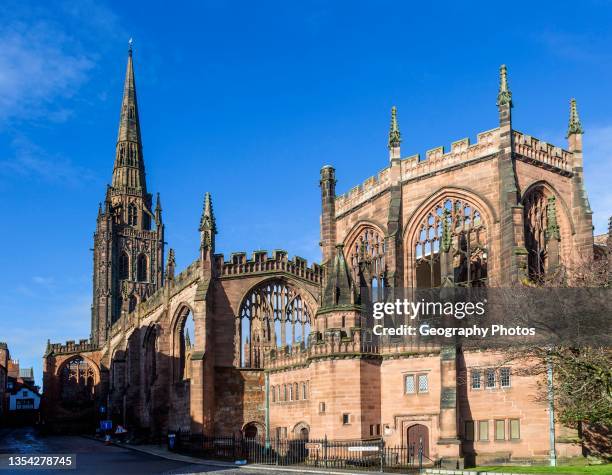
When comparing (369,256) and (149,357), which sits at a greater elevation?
(369,256)

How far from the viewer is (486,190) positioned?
148ft

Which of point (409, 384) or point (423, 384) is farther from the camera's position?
point (409, 384)

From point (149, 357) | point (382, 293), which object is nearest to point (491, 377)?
Answer: point (382, 293)

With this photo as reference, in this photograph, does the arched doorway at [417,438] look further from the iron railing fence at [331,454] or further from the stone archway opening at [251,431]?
the stone archway opening at [251,431]

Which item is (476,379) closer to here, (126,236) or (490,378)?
(490,378)

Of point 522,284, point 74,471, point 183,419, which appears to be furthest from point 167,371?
point 522,284

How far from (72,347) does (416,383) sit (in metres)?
61.8

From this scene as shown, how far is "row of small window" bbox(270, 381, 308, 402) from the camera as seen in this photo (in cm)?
4400

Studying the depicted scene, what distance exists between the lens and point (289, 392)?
4588 cm

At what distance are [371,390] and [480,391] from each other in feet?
18.3

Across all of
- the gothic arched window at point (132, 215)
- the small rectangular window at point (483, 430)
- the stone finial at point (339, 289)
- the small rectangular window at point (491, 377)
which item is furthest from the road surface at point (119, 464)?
the gothic arched window at point (132, 215)

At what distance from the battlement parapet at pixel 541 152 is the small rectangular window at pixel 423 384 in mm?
14963

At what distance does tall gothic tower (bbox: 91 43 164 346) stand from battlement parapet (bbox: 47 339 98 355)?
332 cm

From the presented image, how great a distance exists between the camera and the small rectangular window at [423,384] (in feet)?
125
